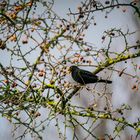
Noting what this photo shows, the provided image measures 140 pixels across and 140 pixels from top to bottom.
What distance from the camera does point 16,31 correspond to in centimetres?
352

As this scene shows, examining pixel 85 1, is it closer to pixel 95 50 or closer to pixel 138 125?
pixel 95 50

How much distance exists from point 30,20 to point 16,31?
0.96ft

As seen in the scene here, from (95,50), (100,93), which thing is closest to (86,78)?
(95,50)

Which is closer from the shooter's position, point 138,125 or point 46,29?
point 46,29

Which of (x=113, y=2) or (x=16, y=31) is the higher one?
(x=113, y=2)

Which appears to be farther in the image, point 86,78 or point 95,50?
point 86,78

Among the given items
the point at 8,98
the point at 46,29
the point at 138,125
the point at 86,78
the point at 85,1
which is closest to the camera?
the point at 8,98

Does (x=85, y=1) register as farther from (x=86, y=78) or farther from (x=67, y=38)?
(x=86, y=78)

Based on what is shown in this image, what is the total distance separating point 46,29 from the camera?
3.71m

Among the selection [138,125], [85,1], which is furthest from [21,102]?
[138,125]

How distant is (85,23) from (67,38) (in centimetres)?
21

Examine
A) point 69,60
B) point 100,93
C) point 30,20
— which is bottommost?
point 100,93

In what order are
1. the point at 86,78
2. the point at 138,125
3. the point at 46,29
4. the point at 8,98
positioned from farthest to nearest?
the point at 86,78 < the point at 138,125 < the point at 46,29 < the point at 8,98

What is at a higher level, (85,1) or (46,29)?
(85,1)
